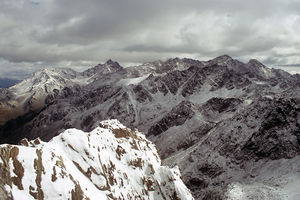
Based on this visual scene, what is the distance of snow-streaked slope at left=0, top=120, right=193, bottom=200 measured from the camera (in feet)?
163

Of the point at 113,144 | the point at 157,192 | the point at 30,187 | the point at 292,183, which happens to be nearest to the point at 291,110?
the point at 292,183

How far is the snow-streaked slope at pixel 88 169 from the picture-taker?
4976 centimetres

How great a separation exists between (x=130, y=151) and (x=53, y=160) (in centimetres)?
4215

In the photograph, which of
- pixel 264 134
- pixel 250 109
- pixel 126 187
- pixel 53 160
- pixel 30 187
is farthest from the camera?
pixel 250 109

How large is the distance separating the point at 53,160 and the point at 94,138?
2576cm

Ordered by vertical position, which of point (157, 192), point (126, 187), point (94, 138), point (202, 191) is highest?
point (94, 138)

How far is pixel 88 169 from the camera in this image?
7112 cm

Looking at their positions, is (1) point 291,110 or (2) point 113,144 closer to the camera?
(2) point 113,144

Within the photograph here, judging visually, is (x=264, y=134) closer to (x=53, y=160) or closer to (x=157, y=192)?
(x=157, y=192)

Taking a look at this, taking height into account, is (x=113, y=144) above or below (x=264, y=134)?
above

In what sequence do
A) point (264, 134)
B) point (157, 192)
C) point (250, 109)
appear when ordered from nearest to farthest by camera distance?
point (157, 192), point (264, 134), point (250, 109)

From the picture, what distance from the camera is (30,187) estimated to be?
49.5 metres

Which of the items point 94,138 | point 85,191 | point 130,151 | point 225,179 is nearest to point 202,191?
point 225,179

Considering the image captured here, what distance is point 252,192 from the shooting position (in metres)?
107
